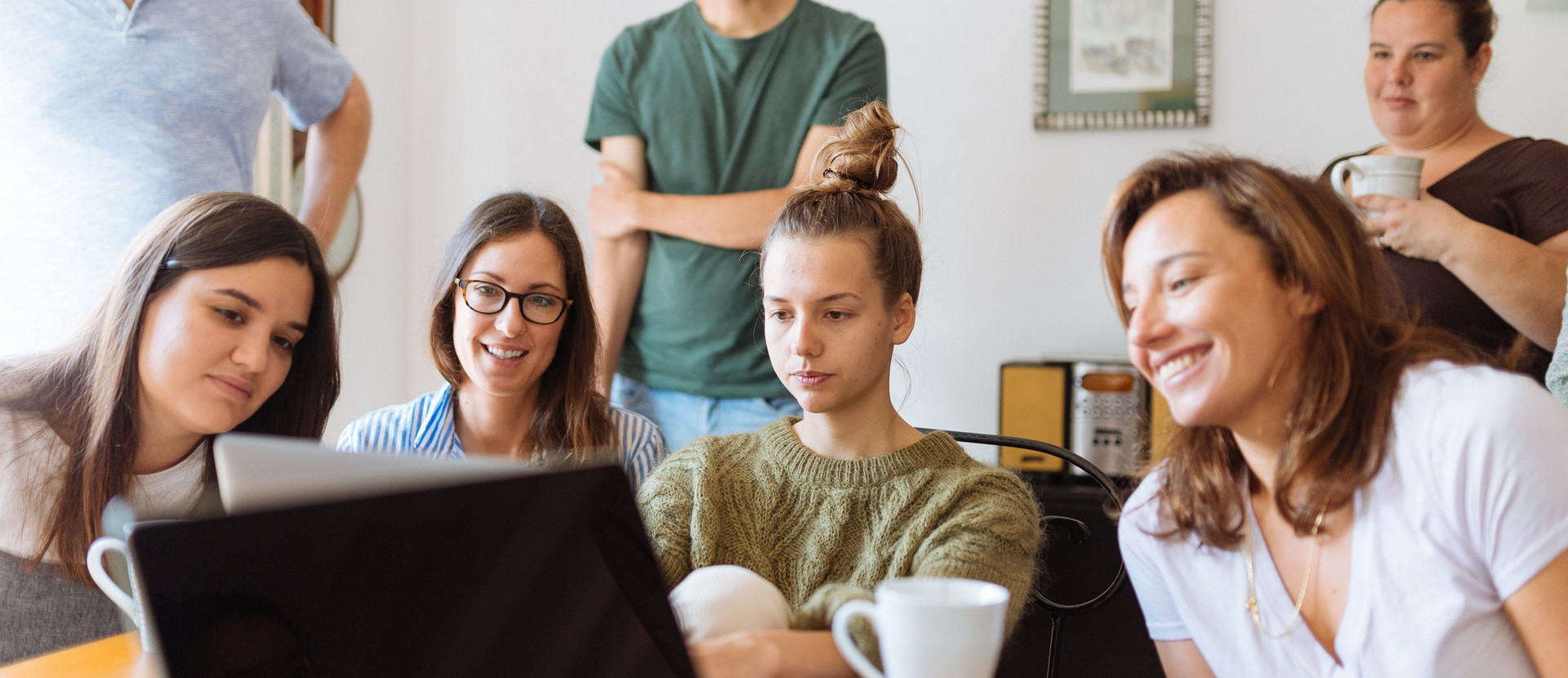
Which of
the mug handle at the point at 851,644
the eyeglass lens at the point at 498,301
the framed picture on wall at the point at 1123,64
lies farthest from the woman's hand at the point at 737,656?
the framed picture on wall at the point at 1123,64

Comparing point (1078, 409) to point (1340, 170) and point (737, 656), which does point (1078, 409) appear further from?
point (737, 656)

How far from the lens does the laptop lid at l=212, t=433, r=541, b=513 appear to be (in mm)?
677

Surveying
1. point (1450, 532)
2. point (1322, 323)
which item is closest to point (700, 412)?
point (1322, 323)

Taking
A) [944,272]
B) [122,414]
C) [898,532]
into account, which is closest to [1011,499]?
[898,532]

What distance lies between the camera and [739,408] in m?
2.12

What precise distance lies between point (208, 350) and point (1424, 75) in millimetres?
1948

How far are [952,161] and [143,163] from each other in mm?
1928

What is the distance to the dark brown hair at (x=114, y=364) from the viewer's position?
52.1 inches

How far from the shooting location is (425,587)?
67 cm

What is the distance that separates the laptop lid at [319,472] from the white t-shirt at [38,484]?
2.30 feet

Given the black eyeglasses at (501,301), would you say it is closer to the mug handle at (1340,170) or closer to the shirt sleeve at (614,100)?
the shirt sleeve at (614,100)

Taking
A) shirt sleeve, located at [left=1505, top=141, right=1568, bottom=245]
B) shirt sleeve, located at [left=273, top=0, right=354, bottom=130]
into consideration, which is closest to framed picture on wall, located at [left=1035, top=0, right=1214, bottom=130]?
shirt sleeve, located at [left=1505, top=141, right=1568, bottom=245]

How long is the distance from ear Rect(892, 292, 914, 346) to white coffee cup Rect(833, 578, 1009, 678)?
808 millimetres

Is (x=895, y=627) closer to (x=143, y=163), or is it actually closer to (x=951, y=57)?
(x=143, y=163)
